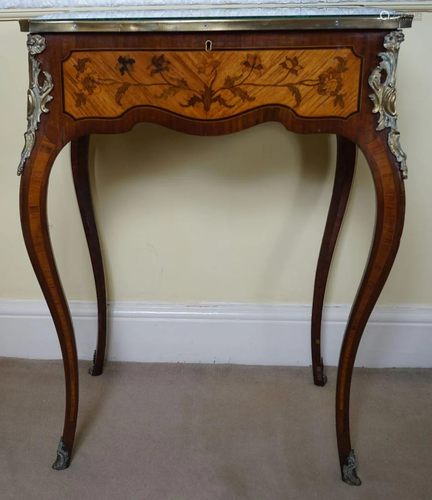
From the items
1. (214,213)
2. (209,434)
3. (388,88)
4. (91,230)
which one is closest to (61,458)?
(209,434)

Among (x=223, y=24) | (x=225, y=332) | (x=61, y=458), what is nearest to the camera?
(x=223, y=24)

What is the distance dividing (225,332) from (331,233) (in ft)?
1.13

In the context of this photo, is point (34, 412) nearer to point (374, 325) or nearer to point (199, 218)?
point (199, 218)

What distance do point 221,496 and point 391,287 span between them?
2.07 feet

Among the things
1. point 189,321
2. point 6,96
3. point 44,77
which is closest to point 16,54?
point 6,96

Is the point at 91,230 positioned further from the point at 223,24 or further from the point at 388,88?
the point at 388,88

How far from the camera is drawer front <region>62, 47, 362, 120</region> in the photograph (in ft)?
2.50

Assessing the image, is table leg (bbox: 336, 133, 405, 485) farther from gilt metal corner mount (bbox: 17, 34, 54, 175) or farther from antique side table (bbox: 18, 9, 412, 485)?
gilt metal corner mount (bbox: 17, 34, 54, 175)

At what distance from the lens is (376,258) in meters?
0.84

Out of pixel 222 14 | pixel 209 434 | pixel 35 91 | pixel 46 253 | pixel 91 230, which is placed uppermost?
pixel 222 14

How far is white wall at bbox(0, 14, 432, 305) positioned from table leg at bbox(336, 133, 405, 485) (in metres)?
0.38

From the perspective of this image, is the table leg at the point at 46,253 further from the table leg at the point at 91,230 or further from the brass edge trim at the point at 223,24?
the table leg at the point at 91,230

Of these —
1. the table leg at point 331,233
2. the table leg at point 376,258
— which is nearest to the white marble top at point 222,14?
the table leg at point 376,258

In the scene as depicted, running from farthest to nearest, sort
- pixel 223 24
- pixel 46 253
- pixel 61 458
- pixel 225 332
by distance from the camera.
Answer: pixel 225 332, pixel 61 458, pixel 46 253, pixel 223 24
